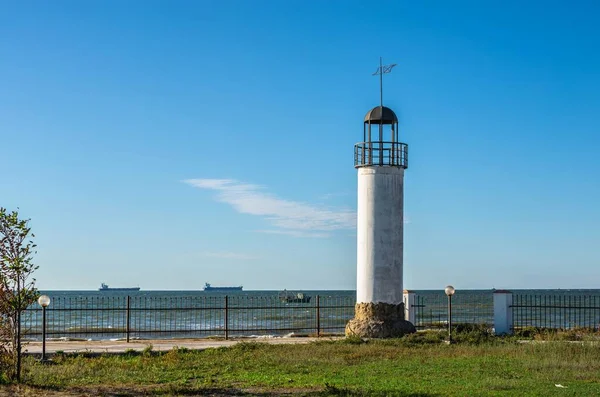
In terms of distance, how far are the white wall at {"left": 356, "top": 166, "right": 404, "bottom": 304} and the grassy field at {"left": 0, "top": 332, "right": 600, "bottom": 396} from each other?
9.22ft

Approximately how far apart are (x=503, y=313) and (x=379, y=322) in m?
5.74

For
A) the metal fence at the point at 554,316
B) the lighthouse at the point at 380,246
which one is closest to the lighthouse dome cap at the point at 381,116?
the lighthouse at the point at 380,246

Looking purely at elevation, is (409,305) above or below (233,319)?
above

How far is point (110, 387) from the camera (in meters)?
17.3

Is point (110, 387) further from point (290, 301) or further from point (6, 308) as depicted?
point (290, 301)

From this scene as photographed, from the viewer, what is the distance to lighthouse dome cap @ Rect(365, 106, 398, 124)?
1180 inches

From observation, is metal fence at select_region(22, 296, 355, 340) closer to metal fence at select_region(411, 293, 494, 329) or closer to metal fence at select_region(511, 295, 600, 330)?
metal fence at select_region(411, 293, 494, 329)

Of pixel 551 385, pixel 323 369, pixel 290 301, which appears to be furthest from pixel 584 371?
pixel 290 301

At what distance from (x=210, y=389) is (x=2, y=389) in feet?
14.5

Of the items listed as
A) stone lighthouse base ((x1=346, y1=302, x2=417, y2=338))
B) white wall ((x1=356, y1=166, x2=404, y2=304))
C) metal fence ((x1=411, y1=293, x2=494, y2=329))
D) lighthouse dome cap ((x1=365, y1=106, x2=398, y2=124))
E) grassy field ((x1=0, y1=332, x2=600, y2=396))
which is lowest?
metal fence ((x1=411, y1=293, x2=494, y2=329))

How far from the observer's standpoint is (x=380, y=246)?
2900 centimetres

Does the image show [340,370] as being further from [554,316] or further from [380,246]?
[554,316]

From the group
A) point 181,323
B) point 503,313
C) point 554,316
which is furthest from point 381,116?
point 181,323

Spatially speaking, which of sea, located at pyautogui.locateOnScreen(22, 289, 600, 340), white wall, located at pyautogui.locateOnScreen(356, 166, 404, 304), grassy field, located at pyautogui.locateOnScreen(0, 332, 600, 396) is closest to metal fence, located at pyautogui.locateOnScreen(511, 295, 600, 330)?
sea, located at pyautogui.locateOnScreen(22, 289, 600, 340)
